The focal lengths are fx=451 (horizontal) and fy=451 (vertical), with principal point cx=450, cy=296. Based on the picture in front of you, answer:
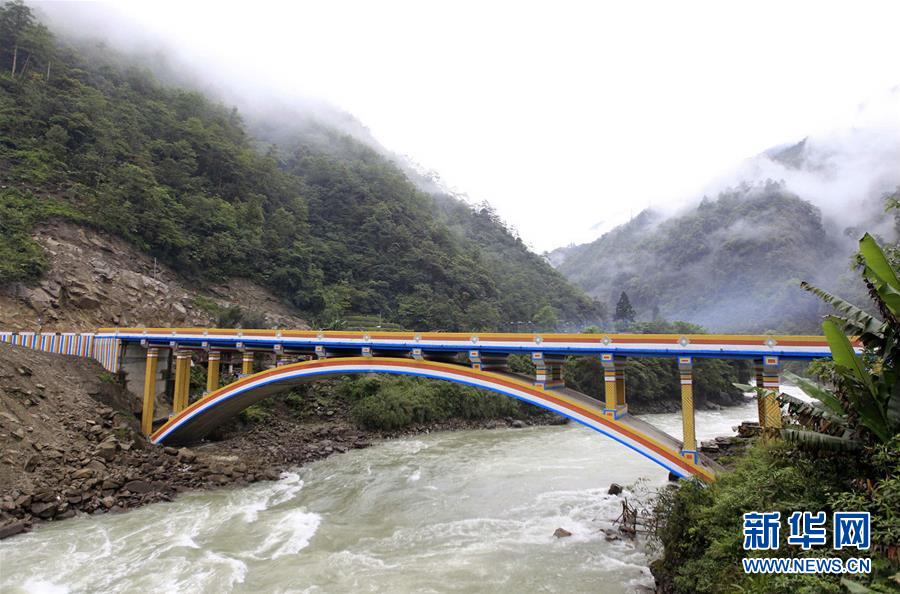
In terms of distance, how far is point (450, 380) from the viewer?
38.8 feet

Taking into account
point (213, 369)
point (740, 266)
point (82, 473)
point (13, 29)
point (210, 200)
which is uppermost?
point (13, 29)

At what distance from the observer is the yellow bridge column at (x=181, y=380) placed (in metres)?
16.6

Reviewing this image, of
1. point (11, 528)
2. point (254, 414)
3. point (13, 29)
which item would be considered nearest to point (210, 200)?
point (13, 29)

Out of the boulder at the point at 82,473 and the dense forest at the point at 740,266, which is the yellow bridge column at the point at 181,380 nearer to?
the boulder at the point at 82,473

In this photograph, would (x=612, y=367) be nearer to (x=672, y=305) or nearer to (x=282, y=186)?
(x=282, y=186)

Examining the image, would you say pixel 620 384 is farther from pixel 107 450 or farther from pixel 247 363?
pixel 107 450

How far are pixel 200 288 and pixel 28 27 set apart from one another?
21.6m

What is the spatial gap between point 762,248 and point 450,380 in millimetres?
75893

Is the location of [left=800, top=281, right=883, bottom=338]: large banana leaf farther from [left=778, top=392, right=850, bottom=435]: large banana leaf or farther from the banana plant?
[left=778, top=392, right=850, bottom=435]: large banana leaf

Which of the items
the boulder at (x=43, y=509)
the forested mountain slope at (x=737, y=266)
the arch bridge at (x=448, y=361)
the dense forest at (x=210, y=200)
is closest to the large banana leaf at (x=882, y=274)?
the arch bridge at (x=448, y=361)

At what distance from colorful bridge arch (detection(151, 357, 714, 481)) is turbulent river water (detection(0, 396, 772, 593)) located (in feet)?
7.44

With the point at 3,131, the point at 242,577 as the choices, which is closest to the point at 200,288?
the point at 3,131

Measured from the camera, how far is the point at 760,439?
22.7 feet

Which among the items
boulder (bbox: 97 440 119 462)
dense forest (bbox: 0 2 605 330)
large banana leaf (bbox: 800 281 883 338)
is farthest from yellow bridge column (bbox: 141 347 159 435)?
large banana leaf (bbox: 800 281 883 338)
